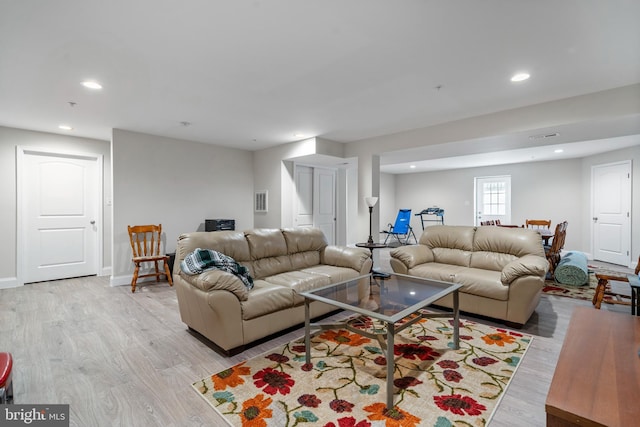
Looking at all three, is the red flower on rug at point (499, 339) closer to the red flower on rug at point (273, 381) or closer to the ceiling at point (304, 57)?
the red flower on rug at point (273, 381)

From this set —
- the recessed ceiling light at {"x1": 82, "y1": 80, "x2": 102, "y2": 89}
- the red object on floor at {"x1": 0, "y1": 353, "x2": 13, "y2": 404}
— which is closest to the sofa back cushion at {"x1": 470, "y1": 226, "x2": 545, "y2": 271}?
the red object on floor at {"x1": 0, "y1": 353, "x2": 13, "y2": 404}

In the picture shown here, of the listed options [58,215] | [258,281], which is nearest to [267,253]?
[258,281]

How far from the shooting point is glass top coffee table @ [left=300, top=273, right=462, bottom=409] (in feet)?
6.17

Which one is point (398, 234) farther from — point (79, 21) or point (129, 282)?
point (79, 21)

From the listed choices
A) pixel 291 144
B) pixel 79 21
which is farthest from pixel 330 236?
pixel 79 21

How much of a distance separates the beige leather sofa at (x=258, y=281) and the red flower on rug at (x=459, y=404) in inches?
55.4

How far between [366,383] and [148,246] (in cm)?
448

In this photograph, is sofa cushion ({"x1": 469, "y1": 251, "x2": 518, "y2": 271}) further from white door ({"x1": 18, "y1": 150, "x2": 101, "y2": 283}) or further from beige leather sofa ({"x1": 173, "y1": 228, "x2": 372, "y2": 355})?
white door ({"x1": 18, "y1": 150, "x2": 101, "y2": 283})

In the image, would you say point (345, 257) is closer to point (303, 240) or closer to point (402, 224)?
point (303, 240)

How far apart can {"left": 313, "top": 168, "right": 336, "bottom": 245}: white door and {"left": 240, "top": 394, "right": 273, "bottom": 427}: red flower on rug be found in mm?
4713

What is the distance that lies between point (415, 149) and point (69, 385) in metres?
4.88

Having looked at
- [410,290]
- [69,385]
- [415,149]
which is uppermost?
[415,149]

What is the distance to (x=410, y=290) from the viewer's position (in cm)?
258

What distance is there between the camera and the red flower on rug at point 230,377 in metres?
→ 2.01
